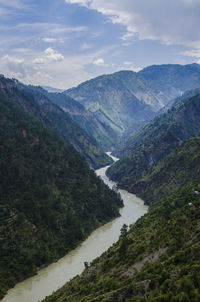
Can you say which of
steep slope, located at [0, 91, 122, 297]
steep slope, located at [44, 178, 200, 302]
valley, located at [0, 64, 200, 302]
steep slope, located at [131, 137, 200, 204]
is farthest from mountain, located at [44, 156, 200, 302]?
steep slope, located at [131, 137, 200, 204]

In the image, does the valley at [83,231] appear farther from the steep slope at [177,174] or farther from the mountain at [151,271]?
the steep slope at [177,174]

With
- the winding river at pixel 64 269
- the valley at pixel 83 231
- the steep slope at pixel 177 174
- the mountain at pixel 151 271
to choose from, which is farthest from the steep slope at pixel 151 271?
the steep slope at pixel 177 174

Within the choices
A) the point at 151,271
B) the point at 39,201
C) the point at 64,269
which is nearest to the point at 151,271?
the point at 151,271

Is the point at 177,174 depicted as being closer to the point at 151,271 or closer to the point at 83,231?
the point at 83,231

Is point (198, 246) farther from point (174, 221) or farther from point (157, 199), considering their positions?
point (157, 199)

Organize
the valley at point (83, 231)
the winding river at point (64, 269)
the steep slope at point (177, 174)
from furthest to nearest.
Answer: the steep slope at point (177, 174) → the winding river at point (64, 269) → the valley at point (83, 231)

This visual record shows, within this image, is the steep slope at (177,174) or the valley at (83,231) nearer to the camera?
the valley at (83,231)

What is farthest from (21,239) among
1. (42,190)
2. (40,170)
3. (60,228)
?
(40,170)

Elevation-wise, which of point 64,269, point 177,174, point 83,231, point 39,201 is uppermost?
point 39,201
